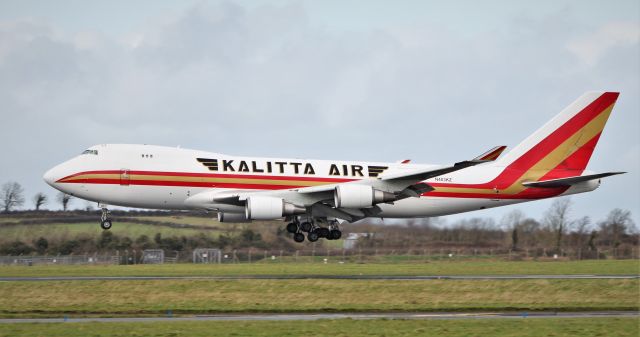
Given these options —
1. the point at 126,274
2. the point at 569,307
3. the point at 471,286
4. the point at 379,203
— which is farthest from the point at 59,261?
the point at 569,307

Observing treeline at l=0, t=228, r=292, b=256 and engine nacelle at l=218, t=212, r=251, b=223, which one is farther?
treeline at l=0, t=228, r=292, b=256

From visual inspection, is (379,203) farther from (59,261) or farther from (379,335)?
(59,261)

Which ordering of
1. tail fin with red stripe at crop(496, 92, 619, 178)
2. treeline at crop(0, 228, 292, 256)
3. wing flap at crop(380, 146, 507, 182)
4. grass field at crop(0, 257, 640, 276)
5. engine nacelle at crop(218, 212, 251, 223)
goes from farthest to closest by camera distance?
treeline at crop(0, 228, 292, 256) < tail fin with red stripe at crop(496, 92, 619, 178) < grass field at crop(0, 257, 640, 276) < engine nacelle at crop(218, 212, 251, 223) < wing flap at crop(380, 146, 507, 182)

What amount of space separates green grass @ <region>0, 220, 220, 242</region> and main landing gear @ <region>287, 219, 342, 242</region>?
16884mm

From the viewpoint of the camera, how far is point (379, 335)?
25094 millimetres

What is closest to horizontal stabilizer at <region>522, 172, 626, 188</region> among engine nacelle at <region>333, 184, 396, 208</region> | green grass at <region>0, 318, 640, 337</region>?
engine nacelle at <region>333, 184, 396, 208</region>

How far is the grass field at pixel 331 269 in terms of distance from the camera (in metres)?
46.2

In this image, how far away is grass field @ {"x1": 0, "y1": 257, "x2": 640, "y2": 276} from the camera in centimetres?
4615

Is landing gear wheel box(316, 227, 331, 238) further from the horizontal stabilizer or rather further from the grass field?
the horizontal stabilizer

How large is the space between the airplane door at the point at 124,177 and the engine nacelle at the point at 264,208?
5.69 meters

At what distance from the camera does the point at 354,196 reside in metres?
41.1

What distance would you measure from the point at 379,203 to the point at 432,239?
22.9 meters

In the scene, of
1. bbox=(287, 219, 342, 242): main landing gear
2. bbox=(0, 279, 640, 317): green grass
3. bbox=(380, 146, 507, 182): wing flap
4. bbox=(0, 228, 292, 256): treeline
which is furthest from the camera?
bbox=(0, 228, 292, 256): treeline

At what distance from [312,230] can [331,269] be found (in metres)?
5.64
